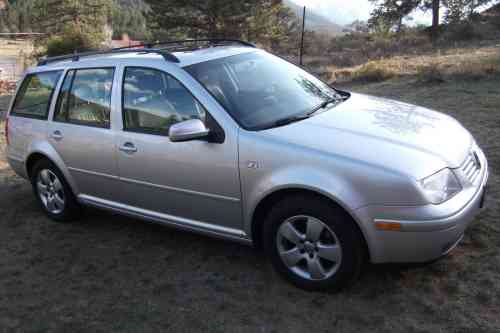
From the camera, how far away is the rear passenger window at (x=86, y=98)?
4.29 metres

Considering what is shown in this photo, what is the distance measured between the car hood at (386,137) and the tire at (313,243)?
395 millimetres

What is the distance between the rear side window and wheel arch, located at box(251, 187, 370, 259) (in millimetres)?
2549

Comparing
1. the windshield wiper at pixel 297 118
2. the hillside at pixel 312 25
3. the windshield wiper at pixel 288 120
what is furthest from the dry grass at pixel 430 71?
the hillside at pixel 312 25

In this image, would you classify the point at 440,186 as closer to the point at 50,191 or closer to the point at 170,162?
the point at 170,162

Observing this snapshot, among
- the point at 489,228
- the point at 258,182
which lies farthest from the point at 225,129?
the point at 489,228

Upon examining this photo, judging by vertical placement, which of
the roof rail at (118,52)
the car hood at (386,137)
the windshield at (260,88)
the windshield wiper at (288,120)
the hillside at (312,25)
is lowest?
the hillside at (312,25)

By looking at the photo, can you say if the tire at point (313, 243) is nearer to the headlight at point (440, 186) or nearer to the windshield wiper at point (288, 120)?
the headlight at point (440, 186)

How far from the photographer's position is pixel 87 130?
173 inches

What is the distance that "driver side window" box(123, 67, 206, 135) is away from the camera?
3.79m

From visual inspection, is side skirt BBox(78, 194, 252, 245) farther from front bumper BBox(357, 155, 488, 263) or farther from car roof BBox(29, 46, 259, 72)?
car roof BBox(29, 46, 259, 72)

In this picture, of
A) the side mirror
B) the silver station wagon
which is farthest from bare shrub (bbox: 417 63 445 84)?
the side mirror

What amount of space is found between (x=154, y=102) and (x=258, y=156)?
1110 mm

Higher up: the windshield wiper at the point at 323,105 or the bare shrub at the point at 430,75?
A: the windshield wiper at the point at 323,105

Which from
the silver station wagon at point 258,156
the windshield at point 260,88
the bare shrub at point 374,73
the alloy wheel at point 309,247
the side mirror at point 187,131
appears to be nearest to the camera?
the silver station wagon at point 258,156
